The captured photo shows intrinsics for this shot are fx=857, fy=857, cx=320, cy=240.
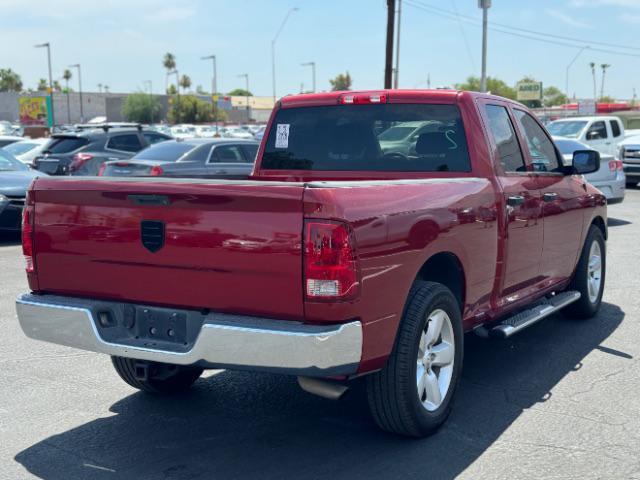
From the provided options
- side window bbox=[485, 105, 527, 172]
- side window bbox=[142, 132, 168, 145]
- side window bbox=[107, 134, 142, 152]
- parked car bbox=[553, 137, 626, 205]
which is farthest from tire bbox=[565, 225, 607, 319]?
side window bbox=[142, 132, 168, 145]

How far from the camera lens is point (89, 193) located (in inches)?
174

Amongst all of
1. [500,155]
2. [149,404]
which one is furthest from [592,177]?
[149,404]

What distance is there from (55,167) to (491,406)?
1506cm

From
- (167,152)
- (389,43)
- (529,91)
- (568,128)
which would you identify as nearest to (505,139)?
(167,152)

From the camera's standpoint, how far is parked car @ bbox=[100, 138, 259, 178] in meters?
14.4

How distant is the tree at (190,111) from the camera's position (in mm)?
118500

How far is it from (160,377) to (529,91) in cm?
7782

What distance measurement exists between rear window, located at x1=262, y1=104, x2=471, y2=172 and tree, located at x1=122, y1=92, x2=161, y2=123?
109 m

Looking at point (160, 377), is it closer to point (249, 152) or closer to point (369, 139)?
point (369, 139)

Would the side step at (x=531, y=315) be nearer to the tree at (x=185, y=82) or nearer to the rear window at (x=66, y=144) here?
the rear window at (x=66, y=144)

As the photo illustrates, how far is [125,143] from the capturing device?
1964 centimetres

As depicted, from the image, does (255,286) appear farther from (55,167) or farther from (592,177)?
(55,167)

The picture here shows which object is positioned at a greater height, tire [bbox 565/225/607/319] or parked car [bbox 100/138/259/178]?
parked car [bbox 100/138/259/178]

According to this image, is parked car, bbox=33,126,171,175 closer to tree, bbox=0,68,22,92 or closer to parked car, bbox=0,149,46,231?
parked car, bbox=0,149,46,231
